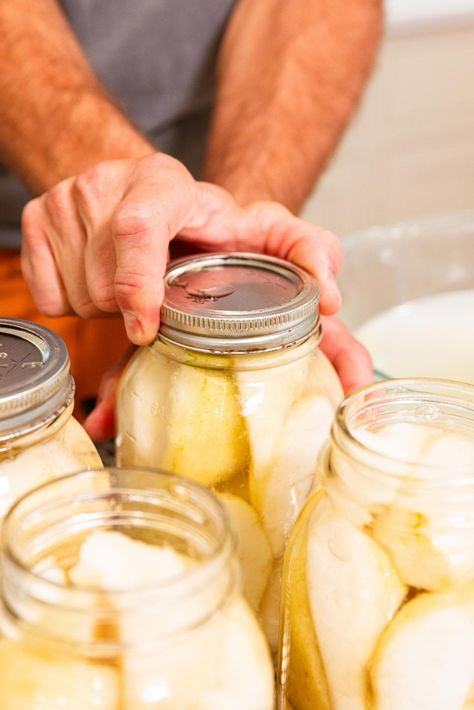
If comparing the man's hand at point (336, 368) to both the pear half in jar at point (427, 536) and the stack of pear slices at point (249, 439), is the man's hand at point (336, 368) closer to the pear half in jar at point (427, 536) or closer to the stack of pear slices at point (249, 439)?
the stack of pear slices at point (249, 439)

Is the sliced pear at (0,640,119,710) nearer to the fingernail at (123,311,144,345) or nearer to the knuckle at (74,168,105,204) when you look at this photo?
the fingernail at (123,311,144,345)

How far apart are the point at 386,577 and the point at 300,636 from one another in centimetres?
6

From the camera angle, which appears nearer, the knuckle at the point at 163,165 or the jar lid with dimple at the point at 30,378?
the jar lid with dimple at the point at 30,378

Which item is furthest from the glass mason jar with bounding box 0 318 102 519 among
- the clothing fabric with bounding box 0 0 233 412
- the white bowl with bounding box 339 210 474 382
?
the clothing fabric with bounding box 0 0 233 412

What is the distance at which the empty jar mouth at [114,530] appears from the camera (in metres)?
0.28

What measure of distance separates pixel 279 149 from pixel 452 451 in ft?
2.35

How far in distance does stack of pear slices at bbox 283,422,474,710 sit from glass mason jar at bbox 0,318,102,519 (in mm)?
124

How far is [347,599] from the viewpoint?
1.18ft

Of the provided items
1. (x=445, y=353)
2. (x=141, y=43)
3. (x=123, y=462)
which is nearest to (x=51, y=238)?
(x=123, y=462)

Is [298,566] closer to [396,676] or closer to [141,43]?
[396,676]

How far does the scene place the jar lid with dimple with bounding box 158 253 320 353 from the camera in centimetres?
44

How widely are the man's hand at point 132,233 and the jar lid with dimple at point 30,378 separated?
0.20 feet

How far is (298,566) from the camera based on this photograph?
388mm

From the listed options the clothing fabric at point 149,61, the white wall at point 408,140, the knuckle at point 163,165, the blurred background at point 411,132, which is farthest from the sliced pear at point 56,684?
the white wall at point 408,140
